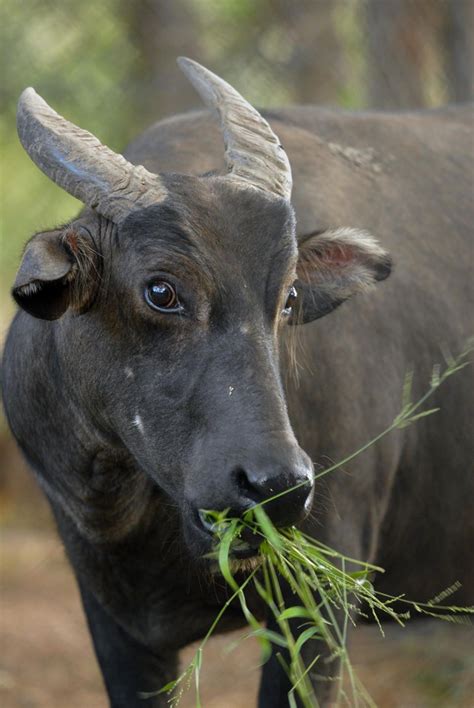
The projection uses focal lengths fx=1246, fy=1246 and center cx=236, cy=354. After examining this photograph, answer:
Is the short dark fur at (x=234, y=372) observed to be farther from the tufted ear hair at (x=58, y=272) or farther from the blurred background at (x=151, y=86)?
the blurred background at (x=151, y=86)

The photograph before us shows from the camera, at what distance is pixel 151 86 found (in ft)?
37.4

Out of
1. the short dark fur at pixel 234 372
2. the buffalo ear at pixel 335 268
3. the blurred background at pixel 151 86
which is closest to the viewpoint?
the short dark fur at pixel 234 372

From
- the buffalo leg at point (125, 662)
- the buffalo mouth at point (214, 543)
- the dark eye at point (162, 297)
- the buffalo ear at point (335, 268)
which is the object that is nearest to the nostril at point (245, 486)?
the buffalo mouth at point (214, 543)

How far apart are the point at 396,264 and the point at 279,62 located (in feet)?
18.8

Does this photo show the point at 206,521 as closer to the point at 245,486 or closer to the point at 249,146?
the point at 245,486

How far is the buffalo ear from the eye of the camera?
193 inches

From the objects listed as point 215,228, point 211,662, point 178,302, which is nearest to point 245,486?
point 178,302

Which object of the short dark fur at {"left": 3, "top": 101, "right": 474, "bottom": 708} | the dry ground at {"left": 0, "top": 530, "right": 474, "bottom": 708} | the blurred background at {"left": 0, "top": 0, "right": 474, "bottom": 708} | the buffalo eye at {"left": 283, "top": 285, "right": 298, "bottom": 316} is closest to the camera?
the short dark fur at {"left": 3, "top": 101, "right": 474, "bottom": 708}

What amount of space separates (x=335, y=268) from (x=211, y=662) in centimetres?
398

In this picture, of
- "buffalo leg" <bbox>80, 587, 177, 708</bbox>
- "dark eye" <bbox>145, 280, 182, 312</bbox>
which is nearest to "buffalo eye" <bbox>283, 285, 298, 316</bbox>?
"dark eye" <bbox>145, 280, 182, 312</bbox>

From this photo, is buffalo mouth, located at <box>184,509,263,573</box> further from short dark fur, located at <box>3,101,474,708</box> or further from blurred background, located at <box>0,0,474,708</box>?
blurred background, located at <box>0,0,474,708</box>

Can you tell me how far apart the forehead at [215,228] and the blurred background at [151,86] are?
324 cm

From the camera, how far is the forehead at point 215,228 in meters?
4.22

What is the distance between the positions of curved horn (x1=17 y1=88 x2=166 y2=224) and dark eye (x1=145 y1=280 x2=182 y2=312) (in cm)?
30
